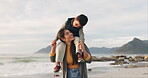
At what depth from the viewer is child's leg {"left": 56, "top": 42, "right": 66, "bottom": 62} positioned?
9.88 feet

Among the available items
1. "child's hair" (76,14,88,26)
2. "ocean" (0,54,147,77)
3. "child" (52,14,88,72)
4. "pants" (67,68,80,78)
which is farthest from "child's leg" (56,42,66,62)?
"ocean" (0,54,147,77)

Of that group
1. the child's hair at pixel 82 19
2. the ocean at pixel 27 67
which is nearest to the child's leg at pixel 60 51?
the child's hair at pixel 82 19

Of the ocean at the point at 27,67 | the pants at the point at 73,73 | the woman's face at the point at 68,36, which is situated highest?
the woman's face at the point at 68,36

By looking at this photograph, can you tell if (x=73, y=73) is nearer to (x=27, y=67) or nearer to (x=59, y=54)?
(x=59, y=54)

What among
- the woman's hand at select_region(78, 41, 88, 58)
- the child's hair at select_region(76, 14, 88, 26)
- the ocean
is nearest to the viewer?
the woman's hand at select_region(78, 41, 88, 58)

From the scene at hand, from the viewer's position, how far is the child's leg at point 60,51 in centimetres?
301

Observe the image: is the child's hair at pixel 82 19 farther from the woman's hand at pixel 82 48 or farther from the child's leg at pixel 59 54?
the child's leg at pixel 59 54

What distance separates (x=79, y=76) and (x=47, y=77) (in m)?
10.5

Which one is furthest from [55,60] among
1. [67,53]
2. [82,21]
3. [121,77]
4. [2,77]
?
[2,77]

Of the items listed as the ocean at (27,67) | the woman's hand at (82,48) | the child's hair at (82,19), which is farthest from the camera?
the ocean at (27,67)

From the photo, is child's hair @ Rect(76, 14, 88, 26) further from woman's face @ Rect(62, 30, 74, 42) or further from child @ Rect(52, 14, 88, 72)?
woman's face @ Rect(62, 30, 74, 42)

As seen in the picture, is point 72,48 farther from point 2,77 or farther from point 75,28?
point 2,77

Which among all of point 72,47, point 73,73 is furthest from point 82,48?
point 73,73

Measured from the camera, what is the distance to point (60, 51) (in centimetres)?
303
